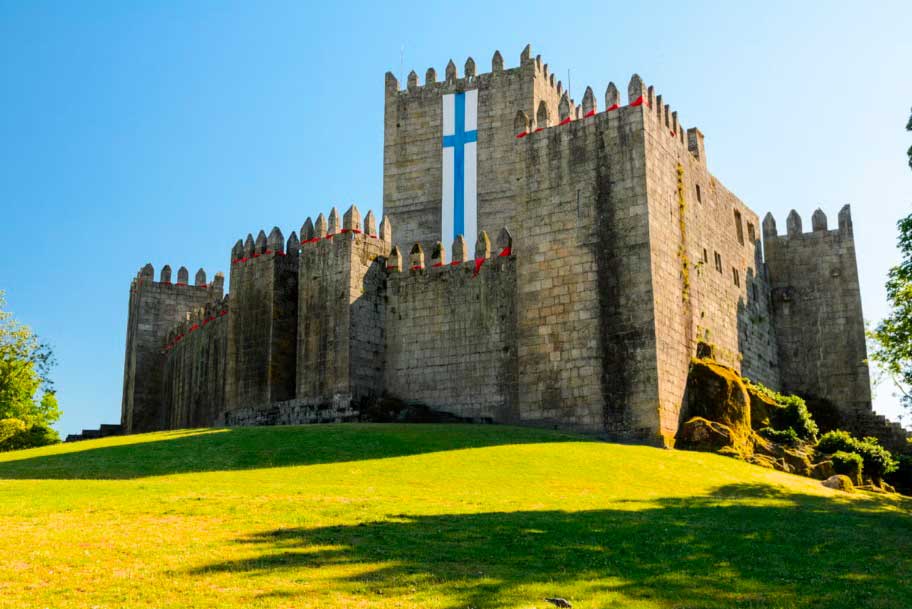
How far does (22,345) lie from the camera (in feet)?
160

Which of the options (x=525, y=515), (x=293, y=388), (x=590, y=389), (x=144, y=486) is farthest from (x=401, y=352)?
(x=525, y=515)

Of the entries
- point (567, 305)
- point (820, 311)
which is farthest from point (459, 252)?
point (820, 311)

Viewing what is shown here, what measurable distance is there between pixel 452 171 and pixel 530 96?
495 cm

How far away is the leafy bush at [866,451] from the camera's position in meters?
31.2

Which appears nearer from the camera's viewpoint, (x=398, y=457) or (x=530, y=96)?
(x=398, y=457)

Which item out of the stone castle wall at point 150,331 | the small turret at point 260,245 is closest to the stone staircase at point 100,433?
the stone castle wall at point 150,331

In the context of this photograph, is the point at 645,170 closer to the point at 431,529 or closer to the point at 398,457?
the point at 398,457

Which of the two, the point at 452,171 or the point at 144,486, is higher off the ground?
the point at 452,171

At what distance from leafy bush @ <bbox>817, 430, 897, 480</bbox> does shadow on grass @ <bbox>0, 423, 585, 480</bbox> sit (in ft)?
28.5

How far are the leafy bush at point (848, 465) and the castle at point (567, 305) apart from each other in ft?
15.4

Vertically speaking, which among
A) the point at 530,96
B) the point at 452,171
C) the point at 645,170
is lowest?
the point at 645,170

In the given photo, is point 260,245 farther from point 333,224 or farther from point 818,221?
point 818,221

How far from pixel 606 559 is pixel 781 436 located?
744 inches

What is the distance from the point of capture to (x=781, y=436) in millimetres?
32219
